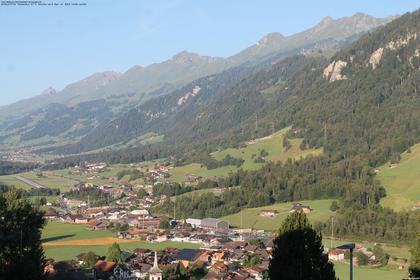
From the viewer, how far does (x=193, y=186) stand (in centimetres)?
15712

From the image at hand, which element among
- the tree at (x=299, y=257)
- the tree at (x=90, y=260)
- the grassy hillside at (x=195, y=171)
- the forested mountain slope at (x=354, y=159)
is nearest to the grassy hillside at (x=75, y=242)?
the tree at (x=90, y=260)

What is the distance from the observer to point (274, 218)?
11319cm

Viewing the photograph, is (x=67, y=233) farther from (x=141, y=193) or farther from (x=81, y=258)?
(x=141, y=193)

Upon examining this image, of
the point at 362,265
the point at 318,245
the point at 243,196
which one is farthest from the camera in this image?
the point at 243,196

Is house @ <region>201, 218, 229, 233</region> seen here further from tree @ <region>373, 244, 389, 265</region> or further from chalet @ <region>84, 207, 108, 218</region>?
tree @ <region>373, 244, 389, 265</region>

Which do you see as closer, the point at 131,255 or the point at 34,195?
the point at 131,255

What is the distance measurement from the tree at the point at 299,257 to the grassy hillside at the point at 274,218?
221 feet

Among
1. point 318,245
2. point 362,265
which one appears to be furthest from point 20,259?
point 362,265

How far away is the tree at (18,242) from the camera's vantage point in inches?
1585

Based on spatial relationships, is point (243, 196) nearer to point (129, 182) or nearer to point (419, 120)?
point (419, 120)

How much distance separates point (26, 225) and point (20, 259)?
7647 millimetres

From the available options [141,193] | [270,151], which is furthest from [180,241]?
[270,151]

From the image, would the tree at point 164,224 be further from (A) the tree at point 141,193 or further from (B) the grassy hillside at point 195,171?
(B) the grassy hillside at point 195,171

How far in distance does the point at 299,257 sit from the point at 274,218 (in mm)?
78168
